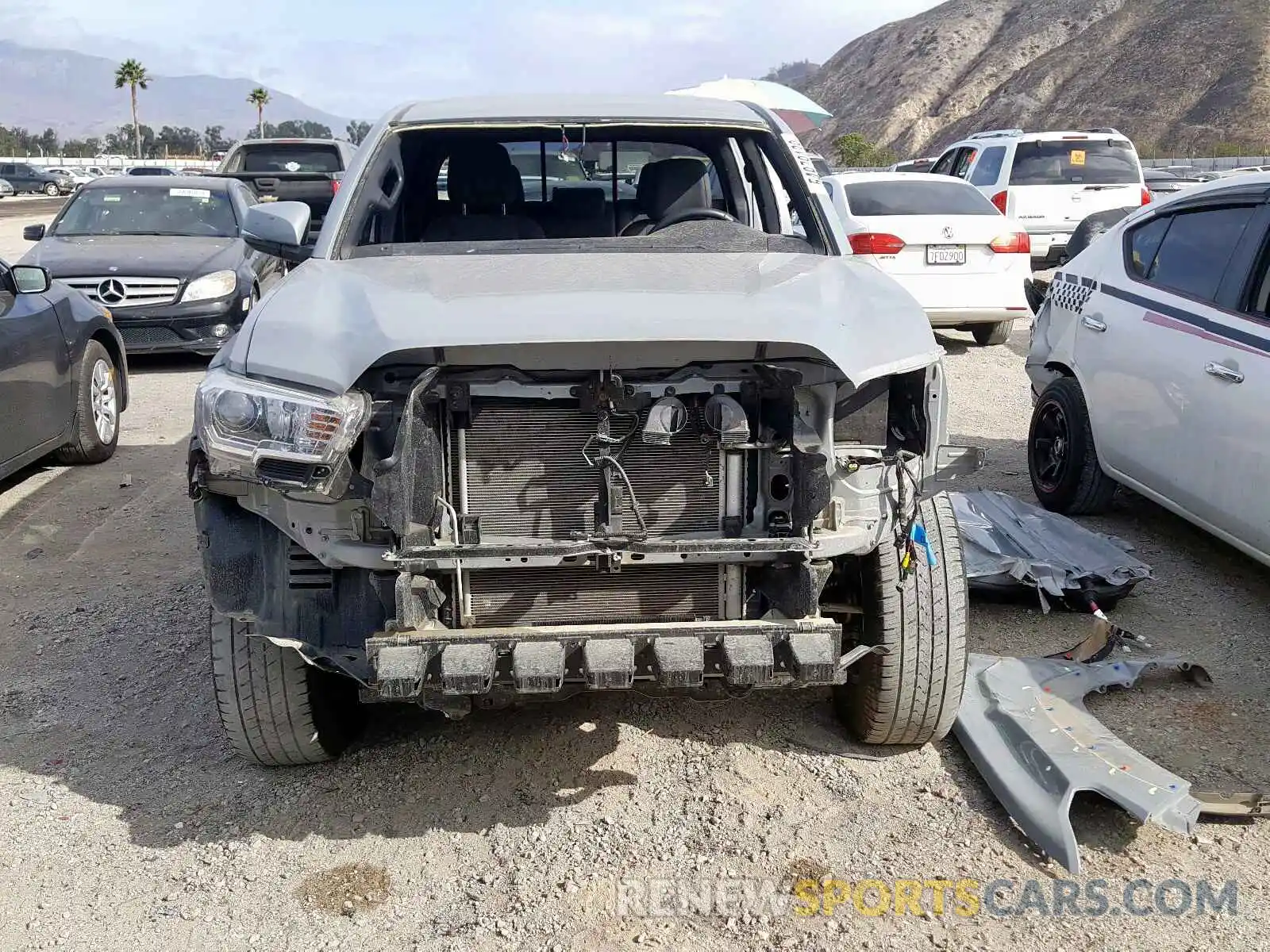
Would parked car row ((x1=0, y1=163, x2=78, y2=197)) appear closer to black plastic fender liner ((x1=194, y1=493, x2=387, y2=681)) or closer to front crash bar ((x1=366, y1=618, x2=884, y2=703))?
black plastic fender liner ((x1=194, y1=493, x2=387, y2=681))

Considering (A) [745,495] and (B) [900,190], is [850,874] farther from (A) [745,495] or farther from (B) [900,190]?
(B) [900,190]

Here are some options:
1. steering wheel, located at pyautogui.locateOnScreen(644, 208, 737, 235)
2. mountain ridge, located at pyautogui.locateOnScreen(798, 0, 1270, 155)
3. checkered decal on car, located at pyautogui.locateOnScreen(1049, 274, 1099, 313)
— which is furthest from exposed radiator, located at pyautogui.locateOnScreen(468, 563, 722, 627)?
mountain ridge, located at pyautogui.locateOnScreen(798, 0, 1270, 155)

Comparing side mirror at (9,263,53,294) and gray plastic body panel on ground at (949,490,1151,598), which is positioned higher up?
side mirror at (9,263,53,294)

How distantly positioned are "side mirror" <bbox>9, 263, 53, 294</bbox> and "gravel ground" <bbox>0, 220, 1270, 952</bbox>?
2.11 meters

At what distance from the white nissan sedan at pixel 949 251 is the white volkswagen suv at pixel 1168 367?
343cm

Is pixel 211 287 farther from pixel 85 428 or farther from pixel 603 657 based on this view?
pixel 603 657

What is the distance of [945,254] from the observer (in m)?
9.27

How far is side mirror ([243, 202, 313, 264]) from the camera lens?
412 cm

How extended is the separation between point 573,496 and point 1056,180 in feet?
39.7

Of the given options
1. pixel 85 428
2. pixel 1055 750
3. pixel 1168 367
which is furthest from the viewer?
pixel 85 428

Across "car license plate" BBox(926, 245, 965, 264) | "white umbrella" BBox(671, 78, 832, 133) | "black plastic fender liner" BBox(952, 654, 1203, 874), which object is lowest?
"black plastic fender liner" BBox(952, 654, 1203, 874)

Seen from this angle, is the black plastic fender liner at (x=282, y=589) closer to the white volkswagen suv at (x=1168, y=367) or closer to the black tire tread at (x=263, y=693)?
the black tire tread at (x=263, y=693)

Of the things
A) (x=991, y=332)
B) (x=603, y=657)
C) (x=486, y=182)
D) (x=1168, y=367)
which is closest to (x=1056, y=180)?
(x=991, y=332)

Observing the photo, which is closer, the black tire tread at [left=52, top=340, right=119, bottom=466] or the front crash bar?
the front crash bar
